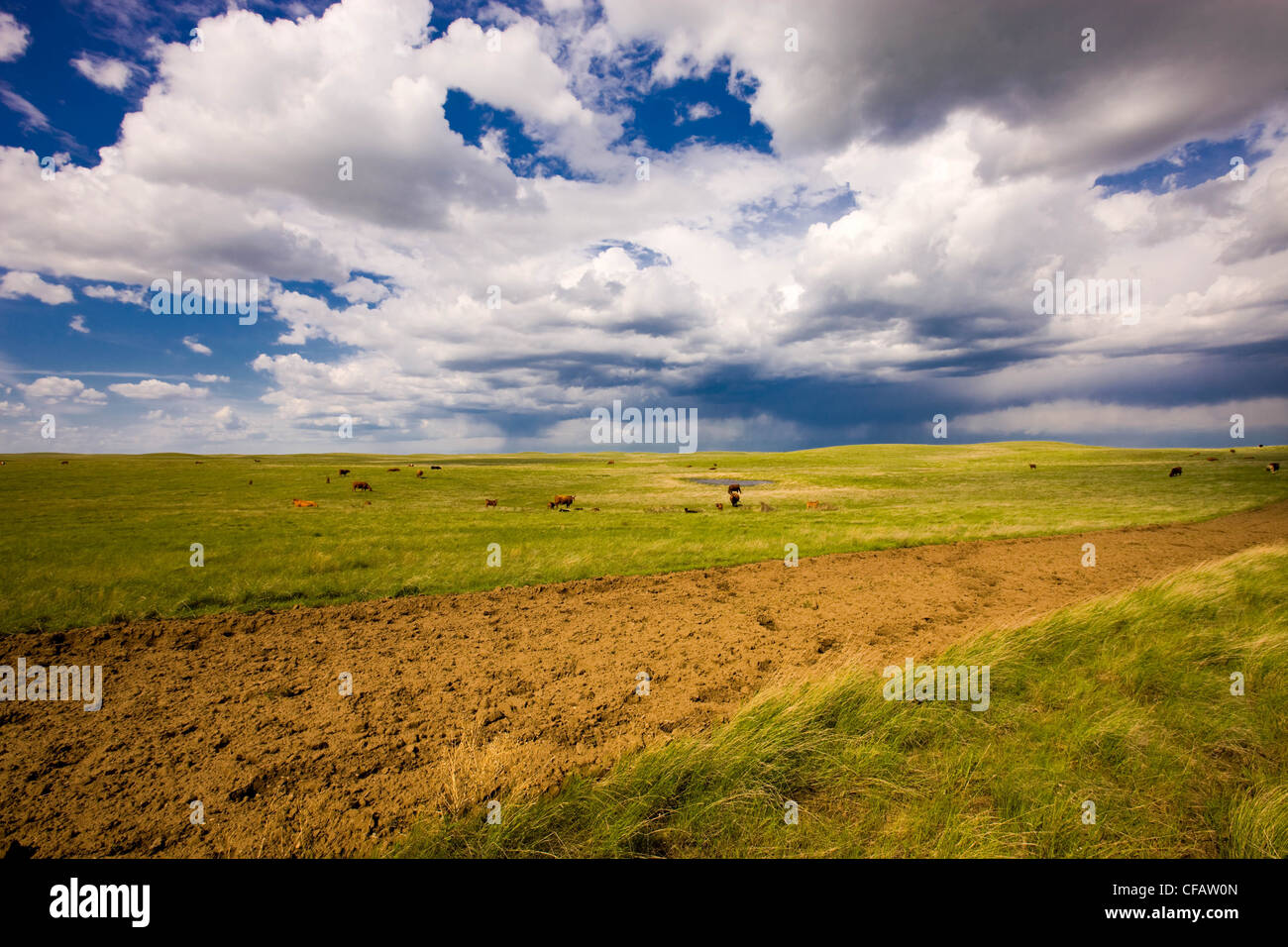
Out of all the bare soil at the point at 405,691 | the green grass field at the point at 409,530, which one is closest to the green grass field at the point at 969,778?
the bare soil at the point at 405,691

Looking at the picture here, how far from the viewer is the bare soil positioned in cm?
609

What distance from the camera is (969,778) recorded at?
632cm

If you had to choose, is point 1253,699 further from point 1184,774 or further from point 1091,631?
point 1184,774

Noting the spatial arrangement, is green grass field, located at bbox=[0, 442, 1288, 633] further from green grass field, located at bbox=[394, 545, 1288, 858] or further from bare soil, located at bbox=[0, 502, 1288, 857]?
green grass field, located at bbox=[394, 545, 1288, 858]

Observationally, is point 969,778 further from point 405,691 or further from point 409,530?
point 409,530

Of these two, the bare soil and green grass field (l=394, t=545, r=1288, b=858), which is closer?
green grass field (l=394, t=545, r=1288, b=858)

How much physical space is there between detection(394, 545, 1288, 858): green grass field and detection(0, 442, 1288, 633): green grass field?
11.3 m

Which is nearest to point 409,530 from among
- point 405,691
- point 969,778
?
point 405,691

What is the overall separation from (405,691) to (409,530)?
56.3ft

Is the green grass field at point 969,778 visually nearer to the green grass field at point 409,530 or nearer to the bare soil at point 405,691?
the bare soil at point 405,691

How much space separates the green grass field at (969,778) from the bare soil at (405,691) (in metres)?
0.91

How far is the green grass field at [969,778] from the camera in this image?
538cm

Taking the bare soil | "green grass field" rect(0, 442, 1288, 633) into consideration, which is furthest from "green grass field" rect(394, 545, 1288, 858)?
"green grass field" rect(0, 442, 1288, 633)
